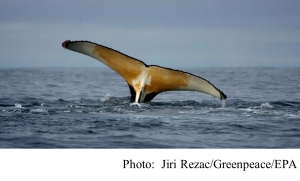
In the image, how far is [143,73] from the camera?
1287 cm

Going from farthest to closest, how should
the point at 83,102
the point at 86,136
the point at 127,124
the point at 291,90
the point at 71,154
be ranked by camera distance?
the point at 291,90 < the point at 83,102 < the point at 127,124 < the point at 86,136 < the point at 71,154

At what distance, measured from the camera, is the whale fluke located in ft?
41.3

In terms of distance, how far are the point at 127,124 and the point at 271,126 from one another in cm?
251

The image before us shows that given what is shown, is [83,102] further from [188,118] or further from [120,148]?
[120,148]

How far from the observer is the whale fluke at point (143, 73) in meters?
12.6

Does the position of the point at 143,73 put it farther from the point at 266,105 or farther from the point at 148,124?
the point at 266,105

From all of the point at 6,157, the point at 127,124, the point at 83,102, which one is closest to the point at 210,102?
the point at 83,102

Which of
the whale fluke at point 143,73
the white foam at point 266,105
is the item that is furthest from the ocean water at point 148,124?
the whale fluke at point 143,73

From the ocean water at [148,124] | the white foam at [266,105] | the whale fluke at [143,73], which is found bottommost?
the ocean water at [148,124]

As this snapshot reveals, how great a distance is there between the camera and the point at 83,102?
47.2 feet

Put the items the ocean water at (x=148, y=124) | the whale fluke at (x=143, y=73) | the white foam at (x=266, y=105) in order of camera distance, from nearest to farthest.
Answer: the ocean water at (x=148, y=124) < the whale fluke at (x=143, y=73) < the white foam at (x=266, y=105)

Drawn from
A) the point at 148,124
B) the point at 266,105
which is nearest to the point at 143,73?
the point at 148,124

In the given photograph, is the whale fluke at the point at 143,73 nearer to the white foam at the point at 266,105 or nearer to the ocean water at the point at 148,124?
the ocean water at the point at 148,124

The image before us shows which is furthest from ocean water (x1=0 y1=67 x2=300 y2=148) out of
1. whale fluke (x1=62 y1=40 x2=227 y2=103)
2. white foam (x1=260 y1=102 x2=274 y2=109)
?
whale fluke (x1=62 y1=40 x2=227 y2=103)
